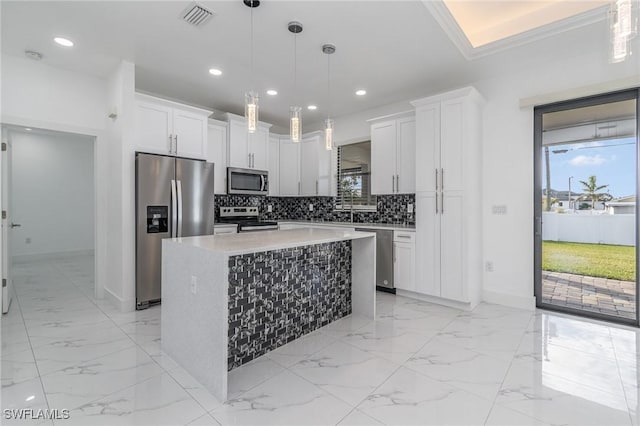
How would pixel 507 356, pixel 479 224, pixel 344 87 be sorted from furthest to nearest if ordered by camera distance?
pixel 344 87 < pixel 479 224 < pixel 507 356

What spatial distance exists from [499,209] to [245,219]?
3791 mm

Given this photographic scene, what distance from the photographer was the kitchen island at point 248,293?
1.90 m

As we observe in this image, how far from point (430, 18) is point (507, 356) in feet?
9.17

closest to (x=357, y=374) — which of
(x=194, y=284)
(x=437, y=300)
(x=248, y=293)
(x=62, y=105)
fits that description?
(x=248, y=293)

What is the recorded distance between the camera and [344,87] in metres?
4.11

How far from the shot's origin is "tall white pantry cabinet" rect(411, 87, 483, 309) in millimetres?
3506

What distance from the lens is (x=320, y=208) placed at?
568 cm

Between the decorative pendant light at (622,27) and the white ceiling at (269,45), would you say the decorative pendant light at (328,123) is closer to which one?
the white ceiling at (269,45)

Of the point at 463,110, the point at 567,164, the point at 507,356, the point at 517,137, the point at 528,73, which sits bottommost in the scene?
the point at 507,356

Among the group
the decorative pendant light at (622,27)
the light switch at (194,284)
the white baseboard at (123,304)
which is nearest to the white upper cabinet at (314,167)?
the white baseboard at (123,304)

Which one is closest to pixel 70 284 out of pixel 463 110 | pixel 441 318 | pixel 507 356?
pixel 441 318

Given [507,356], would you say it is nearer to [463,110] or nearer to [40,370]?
[463,110]

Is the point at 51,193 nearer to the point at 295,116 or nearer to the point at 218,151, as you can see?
the point at 218,151

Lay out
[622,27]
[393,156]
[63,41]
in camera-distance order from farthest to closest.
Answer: [393,156] < [63,41] < [622,27]
